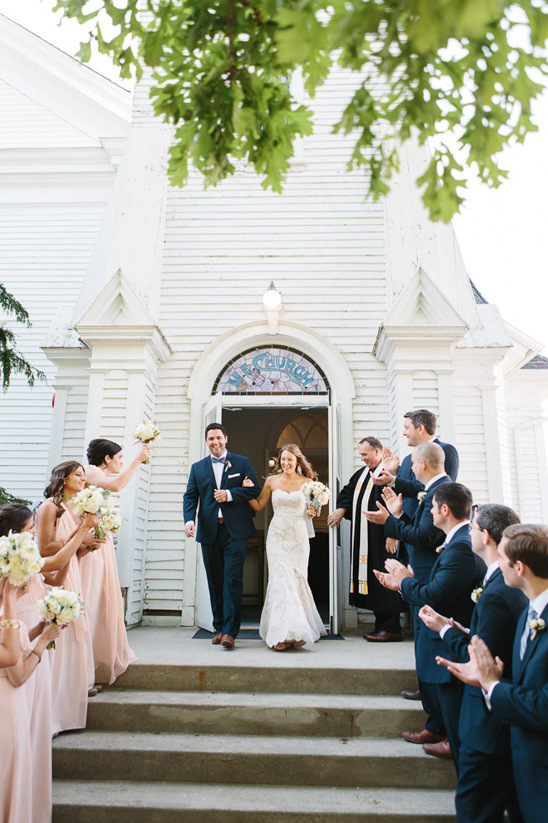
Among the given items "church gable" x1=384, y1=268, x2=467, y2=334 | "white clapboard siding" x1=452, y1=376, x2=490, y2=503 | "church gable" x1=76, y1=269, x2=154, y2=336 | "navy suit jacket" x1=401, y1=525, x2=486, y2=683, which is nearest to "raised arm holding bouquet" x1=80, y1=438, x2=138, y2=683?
"navy suit jacket" x1=401, y1=525, x2=486, y2=683

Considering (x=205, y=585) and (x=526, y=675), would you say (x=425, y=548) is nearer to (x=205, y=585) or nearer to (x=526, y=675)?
(x=526, y=675)

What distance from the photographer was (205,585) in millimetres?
7117

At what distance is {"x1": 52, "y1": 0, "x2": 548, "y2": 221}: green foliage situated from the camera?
5.70 ft

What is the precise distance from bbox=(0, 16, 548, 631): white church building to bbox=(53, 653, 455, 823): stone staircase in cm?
225

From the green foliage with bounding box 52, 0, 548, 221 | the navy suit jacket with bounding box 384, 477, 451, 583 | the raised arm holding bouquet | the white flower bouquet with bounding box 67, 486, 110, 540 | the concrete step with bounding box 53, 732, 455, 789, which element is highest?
the green foliage with bounding box 52, 0, 548, 221

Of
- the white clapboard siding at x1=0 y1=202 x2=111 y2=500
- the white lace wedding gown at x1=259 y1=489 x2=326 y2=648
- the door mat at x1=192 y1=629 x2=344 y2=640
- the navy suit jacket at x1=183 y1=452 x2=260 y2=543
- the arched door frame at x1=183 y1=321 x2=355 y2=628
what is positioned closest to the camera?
the white lace wedding gown at x1=259 y1=489 x2=326 y2=648

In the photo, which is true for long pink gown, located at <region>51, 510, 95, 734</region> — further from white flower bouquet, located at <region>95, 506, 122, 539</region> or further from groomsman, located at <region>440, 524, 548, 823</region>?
groomsman, located at <region>440, 524, 548, 823</region>

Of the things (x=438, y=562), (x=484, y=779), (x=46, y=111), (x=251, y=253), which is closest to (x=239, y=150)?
(x=438, y=562)

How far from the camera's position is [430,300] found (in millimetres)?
7285

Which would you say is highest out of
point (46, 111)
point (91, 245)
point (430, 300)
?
point (46, 111)

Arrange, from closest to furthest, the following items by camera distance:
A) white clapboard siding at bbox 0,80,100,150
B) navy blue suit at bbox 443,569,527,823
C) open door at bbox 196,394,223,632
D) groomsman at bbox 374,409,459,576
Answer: navy blue suit at bbox 443,569,527,823 → groomsman at bbox 374,409,459,576 → open door at bbox 196,394,223,632 → white clapboard siding at bbox 0,80,100,150

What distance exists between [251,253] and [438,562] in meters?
5.92

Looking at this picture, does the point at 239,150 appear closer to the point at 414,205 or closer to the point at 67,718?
the point at 67,718

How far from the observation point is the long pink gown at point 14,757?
2998 mm
